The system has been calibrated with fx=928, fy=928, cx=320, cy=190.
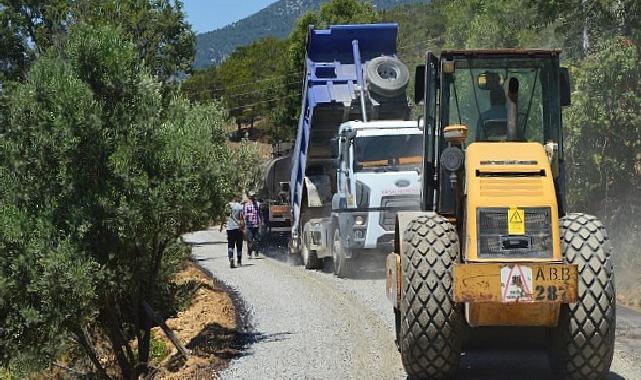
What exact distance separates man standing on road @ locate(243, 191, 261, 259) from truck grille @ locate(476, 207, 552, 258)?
55.3 feet

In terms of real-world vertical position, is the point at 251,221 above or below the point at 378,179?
below

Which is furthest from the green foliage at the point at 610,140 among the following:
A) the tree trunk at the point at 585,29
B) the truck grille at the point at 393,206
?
the truck grille at the point at 393,206

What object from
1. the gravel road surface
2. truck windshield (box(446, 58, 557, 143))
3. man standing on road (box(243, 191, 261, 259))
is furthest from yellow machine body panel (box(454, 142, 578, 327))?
man standing on road (box(243, 191, 261, 259))

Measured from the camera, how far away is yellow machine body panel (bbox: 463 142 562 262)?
7.36 meters

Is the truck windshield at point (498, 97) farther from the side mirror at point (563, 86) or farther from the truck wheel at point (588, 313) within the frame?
the truck wheel at point (588, 313)

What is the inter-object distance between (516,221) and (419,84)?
2554 millimetres

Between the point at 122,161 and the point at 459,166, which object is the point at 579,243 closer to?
the point at 459,166

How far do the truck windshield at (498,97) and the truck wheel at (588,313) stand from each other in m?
1.48

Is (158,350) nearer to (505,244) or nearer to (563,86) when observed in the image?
(563,86)

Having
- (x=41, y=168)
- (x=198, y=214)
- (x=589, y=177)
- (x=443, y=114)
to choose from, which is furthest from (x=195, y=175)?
(x=589, y=177)

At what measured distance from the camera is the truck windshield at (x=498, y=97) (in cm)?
859

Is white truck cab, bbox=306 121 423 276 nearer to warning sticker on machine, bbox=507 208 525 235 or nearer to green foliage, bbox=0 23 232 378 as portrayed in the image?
green foliage, bbox=0 23 232 378

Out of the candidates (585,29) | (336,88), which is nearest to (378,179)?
(336,88)

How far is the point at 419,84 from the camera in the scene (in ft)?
31.1
